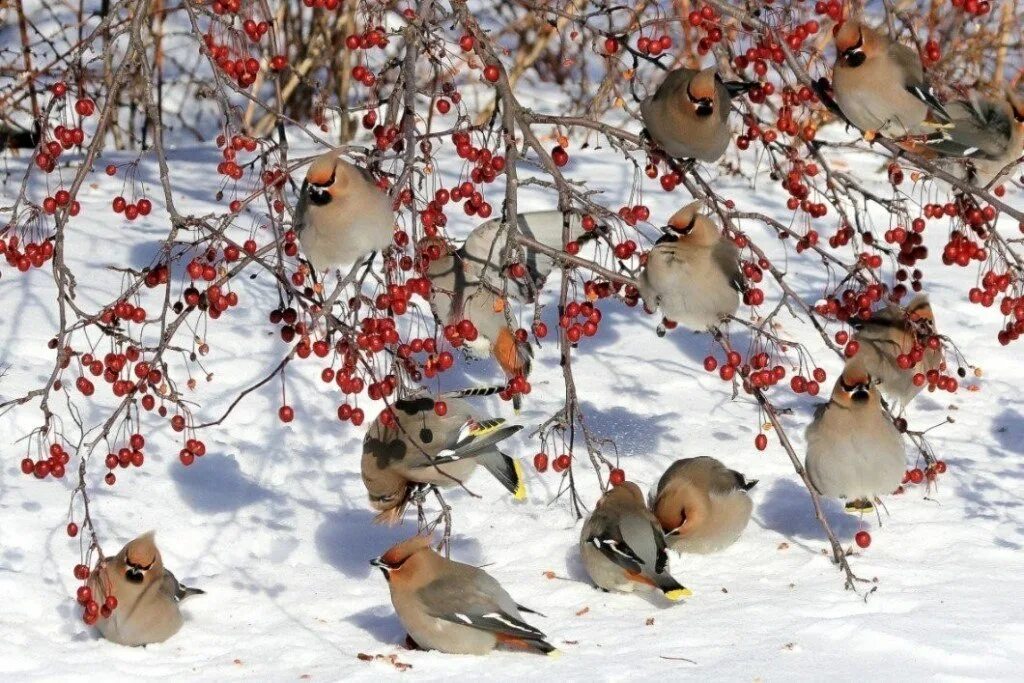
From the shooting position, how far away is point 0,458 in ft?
14.5

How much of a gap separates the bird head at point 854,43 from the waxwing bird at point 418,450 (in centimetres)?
127

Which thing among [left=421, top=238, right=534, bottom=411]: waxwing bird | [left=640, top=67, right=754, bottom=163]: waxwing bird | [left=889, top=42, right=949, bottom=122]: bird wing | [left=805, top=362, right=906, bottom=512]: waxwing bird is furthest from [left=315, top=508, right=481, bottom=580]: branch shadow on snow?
[left=889, top=42, right=949, bottom=122]: bird wing

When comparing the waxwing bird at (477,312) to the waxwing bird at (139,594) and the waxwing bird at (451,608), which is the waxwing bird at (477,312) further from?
the waxwing bird at (139,594)

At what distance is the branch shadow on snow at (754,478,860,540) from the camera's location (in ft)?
14.3

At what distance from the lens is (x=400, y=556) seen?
3750mm

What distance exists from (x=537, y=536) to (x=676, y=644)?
2.54 ft

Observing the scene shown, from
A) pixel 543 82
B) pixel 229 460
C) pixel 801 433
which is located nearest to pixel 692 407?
pixel 801 433

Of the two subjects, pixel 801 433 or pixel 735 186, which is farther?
pixel 735 186

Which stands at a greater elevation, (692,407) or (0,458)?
(692,407)

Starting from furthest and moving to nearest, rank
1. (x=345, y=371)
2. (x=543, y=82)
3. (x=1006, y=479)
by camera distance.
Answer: (x=543, y=82)
(x=1006, y=479)
(x=345, y=371)

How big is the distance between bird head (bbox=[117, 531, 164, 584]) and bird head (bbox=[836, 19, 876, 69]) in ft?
7.13

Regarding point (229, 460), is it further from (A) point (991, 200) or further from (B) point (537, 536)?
(A) point (991, 200)

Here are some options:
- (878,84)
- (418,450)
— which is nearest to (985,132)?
(878,84)

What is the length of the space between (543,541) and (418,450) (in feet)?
1.83
